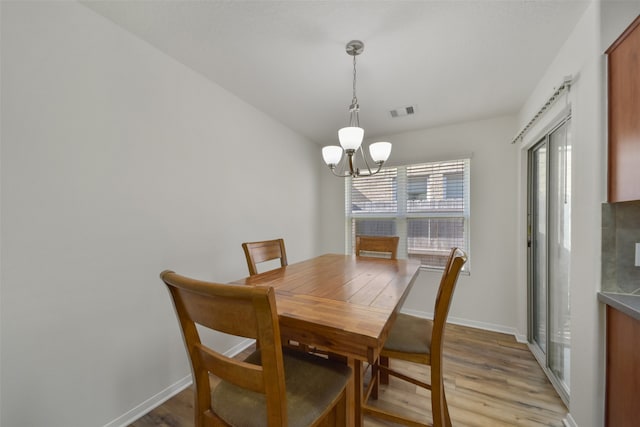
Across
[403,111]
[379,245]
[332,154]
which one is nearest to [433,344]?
[379,245]

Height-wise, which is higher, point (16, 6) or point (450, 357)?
point (16, 6)

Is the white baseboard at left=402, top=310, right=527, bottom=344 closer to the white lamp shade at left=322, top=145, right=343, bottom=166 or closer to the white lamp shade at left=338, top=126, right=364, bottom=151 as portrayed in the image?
the white lamp shade at left=322, top=145, right=343, bottom=166

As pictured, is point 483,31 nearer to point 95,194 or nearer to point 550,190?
point 550,190

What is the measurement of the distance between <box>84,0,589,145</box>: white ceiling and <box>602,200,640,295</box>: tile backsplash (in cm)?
112

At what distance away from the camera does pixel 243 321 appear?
70 cm

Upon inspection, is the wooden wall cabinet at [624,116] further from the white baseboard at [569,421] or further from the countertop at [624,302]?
the white baseboard at [569,421]

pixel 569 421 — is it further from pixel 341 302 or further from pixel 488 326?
pixel 341 302

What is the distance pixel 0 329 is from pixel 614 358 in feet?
9.44

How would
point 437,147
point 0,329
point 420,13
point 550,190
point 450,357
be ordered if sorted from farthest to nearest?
point 437,147
point 450,357
point 550,190
point 420,13
point 0,329

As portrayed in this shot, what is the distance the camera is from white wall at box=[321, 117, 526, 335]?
2660 millimetres

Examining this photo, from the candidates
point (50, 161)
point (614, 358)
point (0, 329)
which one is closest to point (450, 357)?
point (614, 358)

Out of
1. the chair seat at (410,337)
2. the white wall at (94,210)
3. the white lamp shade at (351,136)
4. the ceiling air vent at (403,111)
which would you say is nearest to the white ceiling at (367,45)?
the ceiling air vent at (403,111)

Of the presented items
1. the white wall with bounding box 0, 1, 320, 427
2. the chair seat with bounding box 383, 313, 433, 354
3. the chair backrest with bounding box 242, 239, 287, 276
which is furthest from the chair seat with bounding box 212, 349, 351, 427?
the white wall with bounding box 0, 1, 320, 427

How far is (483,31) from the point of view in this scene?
1504mm
